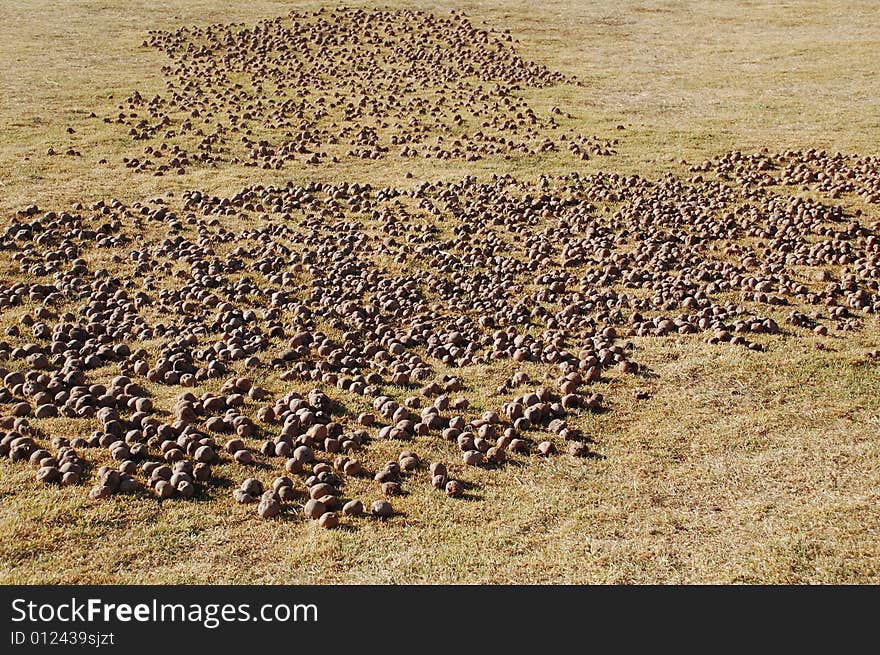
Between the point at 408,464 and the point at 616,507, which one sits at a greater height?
the point at 408,464

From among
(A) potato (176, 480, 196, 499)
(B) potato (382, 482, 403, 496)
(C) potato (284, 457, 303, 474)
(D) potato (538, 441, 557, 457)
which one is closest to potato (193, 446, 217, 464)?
(A) potato (176, 480, 196, 499)

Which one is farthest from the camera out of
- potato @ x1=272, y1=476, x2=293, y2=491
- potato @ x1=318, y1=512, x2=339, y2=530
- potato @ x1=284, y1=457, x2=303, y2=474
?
potato @ x1=284, y1=457, x2=303, y2=474

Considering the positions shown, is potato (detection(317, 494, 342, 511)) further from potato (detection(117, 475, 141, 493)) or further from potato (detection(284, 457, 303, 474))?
potato (detection(117, 475, 141, 493))

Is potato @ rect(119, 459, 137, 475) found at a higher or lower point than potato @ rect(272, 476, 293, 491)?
higher

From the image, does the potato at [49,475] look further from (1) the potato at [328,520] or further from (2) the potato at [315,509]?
(1) the potato at [328,520]

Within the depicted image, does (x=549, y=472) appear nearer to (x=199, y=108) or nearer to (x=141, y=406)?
(x=141, y=406)

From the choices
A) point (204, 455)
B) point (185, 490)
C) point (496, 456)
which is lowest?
point (496, 456)

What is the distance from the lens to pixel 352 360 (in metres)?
10.7

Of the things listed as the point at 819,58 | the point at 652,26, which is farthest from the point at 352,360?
the point at 652,26

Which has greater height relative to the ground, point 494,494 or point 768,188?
point 768,188

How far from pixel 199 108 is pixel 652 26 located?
69.2 feet

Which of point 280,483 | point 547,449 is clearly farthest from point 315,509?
point 547,449

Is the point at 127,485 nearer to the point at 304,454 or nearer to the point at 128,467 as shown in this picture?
the point at 128,467

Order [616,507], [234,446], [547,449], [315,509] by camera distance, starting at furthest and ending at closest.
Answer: [547,449] < [234,446] < [616,507] < [315,509]
